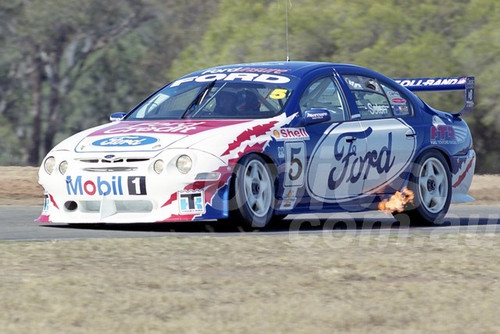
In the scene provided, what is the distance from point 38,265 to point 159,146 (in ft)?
7.56

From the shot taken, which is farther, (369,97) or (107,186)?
(369,97)

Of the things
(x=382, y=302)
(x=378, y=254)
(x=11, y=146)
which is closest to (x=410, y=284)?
(x=382, y=302)

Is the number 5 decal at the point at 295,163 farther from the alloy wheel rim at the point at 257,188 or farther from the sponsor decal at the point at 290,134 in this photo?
the alloy wheel rim at the point at 257,188

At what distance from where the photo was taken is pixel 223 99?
11250mm

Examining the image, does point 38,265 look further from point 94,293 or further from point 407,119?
point 407,119

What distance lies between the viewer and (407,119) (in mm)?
12078

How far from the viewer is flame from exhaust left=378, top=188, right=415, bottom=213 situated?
11.8 metres

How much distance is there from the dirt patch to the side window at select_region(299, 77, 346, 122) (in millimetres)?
4683

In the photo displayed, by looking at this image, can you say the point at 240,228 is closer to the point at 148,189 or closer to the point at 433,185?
the point at 148,189

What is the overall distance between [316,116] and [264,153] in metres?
0.72

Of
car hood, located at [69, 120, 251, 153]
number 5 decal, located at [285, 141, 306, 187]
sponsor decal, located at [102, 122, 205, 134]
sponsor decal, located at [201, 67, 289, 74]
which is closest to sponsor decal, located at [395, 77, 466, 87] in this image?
sponsor decal, located at [201, 67, 289, 74]

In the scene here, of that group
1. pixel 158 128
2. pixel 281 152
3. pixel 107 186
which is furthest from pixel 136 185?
pixel 281 152

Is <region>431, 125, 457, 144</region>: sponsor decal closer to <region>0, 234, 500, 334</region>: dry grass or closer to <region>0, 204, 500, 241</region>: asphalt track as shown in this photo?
<region>0, 204, 500, 241</region>: asphalt track

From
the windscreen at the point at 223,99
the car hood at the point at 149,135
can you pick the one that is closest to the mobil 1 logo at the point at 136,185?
the car hood at the point at 149,135
